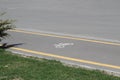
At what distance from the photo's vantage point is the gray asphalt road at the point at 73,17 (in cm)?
1540

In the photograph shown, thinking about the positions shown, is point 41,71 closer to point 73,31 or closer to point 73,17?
point 73,31

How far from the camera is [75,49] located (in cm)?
1221

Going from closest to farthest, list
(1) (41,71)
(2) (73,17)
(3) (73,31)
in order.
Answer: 1. (1) (41,71)
2. (3) (73,31)
3. (2) (73,17)

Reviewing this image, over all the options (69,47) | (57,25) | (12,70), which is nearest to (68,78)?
(12,70)

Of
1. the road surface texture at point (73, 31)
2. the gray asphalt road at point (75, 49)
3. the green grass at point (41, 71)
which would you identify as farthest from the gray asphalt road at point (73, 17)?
the green grass at point (41, 71)

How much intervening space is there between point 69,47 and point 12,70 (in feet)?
11.6

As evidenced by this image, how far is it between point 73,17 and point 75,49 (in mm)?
7062

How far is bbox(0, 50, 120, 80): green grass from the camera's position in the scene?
870 centimetres

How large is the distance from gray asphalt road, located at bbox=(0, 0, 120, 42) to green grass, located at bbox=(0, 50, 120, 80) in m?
4.22

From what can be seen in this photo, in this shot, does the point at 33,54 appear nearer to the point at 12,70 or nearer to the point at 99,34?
the point at 12,70

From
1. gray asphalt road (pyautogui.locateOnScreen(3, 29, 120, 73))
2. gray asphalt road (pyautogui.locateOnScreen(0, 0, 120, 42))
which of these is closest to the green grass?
gray asphalt road (pyautogui.locateOnScreen(3, 29, 120, 73))

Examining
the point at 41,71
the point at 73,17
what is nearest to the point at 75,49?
the point at 41,71

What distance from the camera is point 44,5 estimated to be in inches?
979

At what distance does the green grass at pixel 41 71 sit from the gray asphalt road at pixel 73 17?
13.9 ft
